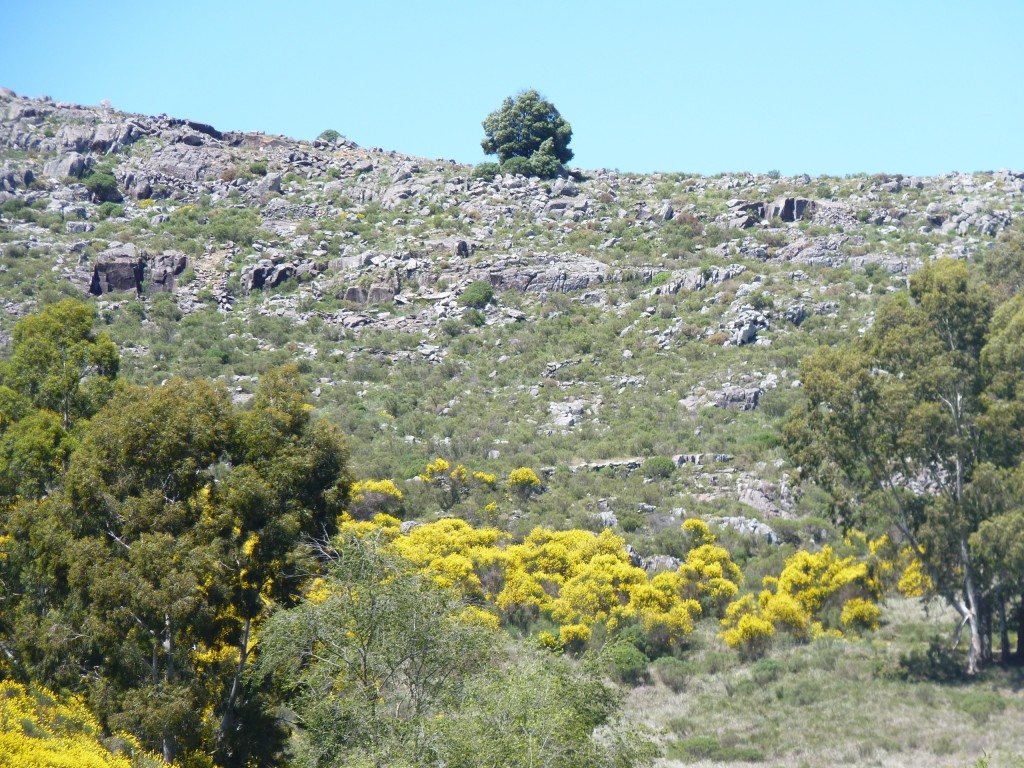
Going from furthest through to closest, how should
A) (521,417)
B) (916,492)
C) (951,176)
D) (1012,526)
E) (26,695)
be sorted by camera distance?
(951,176) < (521,417) < (916,492) < (1012,526) < (26,695)

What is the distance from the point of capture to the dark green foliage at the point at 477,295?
56781 mm

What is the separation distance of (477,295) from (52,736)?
4361cm

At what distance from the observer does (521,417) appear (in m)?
45.4

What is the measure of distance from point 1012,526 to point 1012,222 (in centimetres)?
3776

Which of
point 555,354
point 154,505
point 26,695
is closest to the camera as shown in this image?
point 26,695

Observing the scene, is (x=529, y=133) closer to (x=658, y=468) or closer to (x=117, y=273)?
(x=117, y=273)

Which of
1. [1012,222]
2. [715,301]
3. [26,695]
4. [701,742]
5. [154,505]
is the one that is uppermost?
[1012,222]

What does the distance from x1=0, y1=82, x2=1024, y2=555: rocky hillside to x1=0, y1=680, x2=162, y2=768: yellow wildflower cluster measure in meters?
19.5

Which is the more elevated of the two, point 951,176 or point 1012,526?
point 951,176

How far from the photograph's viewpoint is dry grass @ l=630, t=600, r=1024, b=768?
2142cm

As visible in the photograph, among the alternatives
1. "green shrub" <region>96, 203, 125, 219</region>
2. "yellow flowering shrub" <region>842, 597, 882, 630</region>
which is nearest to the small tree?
"yellow flowering shrub" <region>842, 597, 882, 630</region>

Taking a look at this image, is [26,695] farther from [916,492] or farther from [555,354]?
[555,354]

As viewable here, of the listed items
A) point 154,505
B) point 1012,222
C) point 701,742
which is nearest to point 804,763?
point 701,742

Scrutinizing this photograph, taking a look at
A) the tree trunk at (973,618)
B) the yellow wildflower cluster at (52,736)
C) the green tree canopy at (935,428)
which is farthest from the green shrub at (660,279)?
the yellow wildflower cluster at (52,736)
